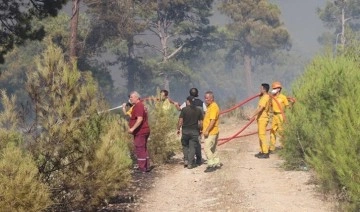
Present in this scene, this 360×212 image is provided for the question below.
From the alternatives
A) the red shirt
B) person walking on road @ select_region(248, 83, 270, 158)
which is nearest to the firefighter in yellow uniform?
person walking on road @ select_region(248, 83, 270, 158)

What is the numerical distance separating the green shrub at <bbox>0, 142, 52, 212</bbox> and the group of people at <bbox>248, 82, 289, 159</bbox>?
7193 millimetres

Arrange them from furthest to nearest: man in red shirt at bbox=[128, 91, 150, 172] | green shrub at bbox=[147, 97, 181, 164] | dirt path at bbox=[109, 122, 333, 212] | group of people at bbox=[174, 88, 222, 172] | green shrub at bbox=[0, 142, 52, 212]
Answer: green shrub at bbox=[147, 97, 181, 164]
group of people at bbox=[174, 88, 222, 172]
man in red shirt at bbox=[128, 91, 150, 172]
dirt path at bbox=[109, 122, 333, 212]
green shrub at bbox=[0, 142, 52, 212]

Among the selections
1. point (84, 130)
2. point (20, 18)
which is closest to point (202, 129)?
point (84, 130)

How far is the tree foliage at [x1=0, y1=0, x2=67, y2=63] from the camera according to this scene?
14.1 metres

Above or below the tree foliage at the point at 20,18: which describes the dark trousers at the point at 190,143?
below

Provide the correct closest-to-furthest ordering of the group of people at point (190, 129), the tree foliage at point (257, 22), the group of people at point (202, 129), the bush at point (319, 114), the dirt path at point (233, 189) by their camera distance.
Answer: the dirt path at point (233, 189), the bush at point (319, 114), the group of people at point (190, 129), the group of people at point (202, 129), the tree foliage at point (257, 22)

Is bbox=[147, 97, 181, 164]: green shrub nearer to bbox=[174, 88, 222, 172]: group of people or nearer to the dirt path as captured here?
the dirt path

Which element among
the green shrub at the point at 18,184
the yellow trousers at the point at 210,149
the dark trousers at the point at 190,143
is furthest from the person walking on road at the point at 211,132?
the green shrub at the point at 18,184

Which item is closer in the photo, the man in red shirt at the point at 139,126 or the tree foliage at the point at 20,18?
the man in red shirt at the point at 139,126

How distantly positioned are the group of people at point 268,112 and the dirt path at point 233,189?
456 millimetres

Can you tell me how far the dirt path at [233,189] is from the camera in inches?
317

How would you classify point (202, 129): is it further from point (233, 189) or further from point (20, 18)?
point (20, 18)

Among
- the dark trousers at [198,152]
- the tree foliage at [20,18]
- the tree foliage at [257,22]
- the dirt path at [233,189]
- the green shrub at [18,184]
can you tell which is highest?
the tree foliage at [257,22]

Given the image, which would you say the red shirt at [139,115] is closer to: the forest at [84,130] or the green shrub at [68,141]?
the forest at [84,130]
